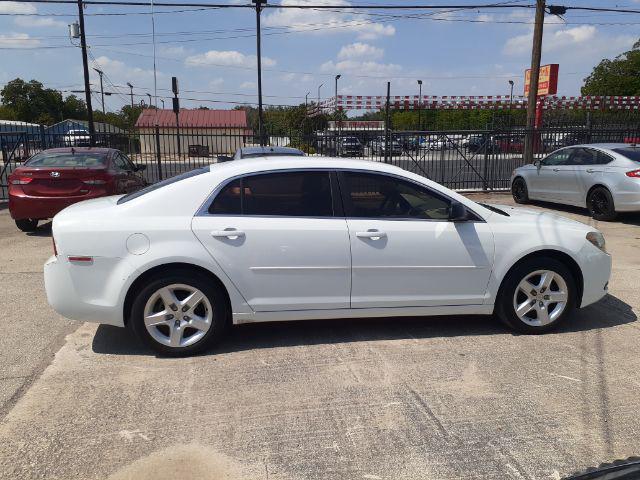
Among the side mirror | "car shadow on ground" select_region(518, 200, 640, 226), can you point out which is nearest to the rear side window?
the side mirror

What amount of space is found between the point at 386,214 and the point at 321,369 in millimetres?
1347

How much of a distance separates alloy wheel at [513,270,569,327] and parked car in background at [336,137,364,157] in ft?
37.4

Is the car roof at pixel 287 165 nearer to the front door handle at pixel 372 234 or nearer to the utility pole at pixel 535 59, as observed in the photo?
the front door handle at pixel 372 234

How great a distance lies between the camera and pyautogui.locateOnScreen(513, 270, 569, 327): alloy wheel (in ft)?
14.9

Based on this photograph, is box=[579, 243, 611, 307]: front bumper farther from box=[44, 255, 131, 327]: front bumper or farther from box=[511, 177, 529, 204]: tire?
box=[511, 177, 529, 204]: tire

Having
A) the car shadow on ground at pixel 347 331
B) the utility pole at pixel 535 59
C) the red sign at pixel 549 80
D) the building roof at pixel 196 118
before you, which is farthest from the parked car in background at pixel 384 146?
the building roof at pixel 196 118

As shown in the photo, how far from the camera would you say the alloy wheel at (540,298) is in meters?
4.55

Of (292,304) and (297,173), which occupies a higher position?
(297,173)

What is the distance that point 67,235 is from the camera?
4020 mm

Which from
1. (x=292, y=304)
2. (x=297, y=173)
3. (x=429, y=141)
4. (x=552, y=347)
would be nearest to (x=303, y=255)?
(x=292, y=304)

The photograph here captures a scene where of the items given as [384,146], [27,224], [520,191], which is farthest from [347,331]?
[384,146]

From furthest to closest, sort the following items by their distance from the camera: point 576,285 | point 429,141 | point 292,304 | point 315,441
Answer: point 429,141, point 576,285, point 292,304, point 315,441

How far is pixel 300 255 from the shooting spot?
163 inches

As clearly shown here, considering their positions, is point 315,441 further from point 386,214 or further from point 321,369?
point 386,214
